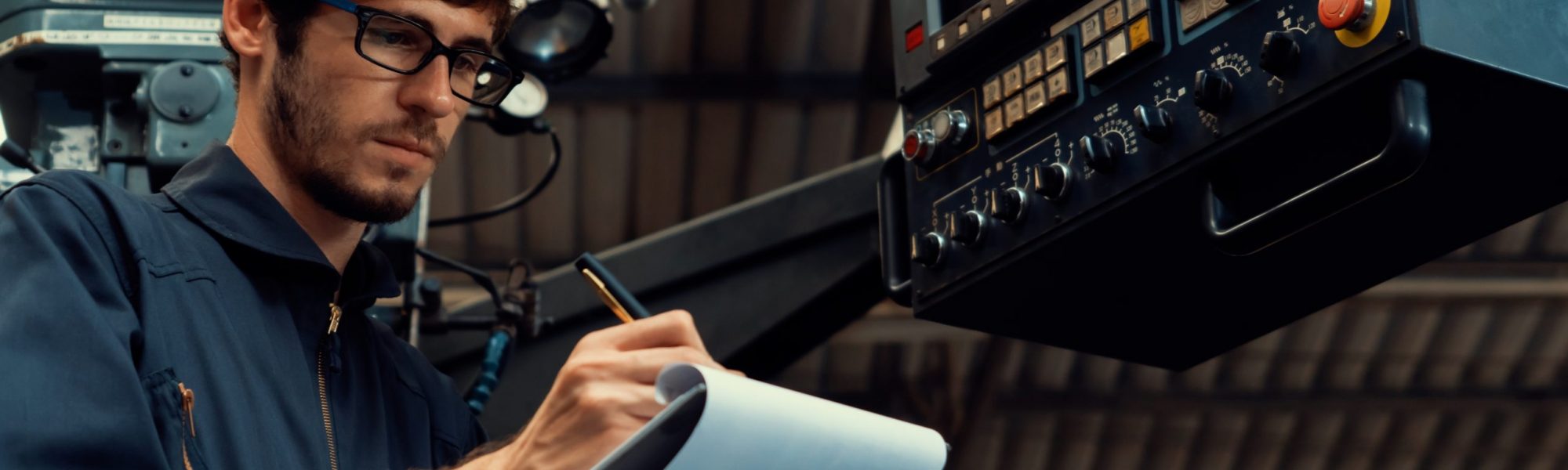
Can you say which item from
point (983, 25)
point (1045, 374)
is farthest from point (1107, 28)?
point (1045, 374)

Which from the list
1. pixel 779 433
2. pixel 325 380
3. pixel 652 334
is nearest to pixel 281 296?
pixel 325 380

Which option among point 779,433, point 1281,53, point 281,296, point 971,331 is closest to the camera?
point 779,433

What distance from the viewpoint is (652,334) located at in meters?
0.96

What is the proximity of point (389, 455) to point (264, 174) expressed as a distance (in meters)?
0.26

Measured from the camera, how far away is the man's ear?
4.37 ft

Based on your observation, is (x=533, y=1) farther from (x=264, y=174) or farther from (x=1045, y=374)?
(x=1045, y=374)

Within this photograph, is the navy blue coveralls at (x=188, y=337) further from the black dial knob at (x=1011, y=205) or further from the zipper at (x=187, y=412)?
the black dial knob at (x=1011, y=205)

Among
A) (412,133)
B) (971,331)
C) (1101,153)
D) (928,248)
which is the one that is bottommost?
(971,331)

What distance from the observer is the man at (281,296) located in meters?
0.94

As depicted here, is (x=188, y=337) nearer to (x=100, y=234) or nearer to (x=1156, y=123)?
(x=100, y=234)

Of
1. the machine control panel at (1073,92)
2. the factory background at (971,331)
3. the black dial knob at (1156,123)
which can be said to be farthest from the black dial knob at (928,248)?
the factory background at (971,331)

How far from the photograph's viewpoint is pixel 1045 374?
666 cm

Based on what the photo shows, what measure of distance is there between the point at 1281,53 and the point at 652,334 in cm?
47

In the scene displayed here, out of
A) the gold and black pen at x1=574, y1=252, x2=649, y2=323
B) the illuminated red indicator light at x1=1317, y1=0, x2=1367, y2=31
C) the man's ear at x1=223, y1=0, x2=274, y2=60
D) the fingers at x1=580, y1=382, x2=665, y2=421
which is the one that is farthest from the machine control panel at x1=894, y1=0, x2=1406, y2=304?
the man's ear at x1=223, y1=0, x2=274, y2=60
